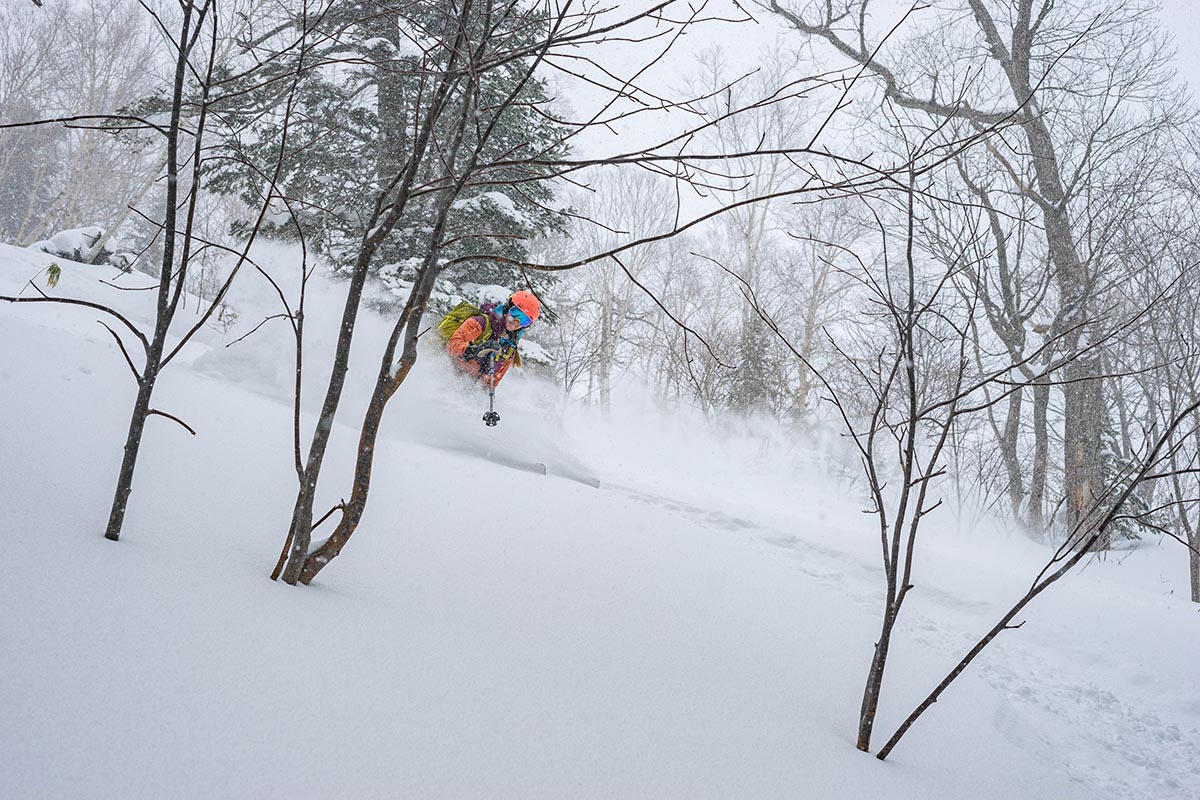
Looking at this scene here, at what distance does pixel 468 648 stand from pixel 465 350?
213 inches

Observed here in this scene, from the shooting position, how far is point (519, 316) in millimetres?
6438

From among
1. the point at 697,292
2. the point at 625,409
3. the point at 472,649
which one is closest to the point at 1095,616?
the point at 472,649

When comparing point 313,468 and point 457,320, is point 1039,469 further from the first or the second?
point 313,468

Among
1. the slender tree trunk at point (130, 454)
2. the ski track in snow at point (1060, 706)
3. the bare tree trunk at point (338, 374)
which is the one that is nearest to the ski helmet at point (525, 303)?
the ski track in snow at point (1060, 706)

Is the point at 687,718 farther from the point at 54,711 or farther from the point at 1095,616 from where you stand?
the point at 1095,616

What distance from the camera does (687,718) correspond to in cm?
135

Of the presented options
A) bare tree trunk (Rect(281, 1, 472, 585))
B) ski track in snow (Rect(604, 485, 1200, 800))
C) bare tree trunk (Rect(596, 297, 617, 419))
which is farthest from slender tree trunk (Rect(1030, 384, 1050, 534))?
bare tree trunk (Rect(596, 297, 617, 419))

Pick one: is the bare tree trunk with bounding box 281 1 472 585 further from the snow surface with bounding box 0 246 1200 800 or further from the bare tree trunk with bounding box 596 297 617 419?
the bare tree trunk with bounding box 596 297 617 419

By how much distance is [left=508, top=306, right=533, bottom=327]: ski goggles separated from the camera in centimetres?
641

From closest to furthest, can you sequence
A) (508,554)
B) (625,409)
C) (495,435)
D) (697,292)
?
1. (508,554)
2. (495,435)
3. (625,409)
4. (697,292)

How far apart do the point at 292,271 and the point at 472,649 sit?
9.06 meters

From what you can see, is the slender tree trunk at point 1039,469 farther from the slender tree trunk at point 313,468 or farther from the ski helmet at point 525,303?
the slender tree trunk at point 313,468

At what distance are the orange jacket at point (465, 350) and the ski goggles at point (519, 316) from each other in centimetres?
31

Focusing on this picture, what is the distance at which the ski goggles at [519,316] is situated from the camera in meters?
6.41
